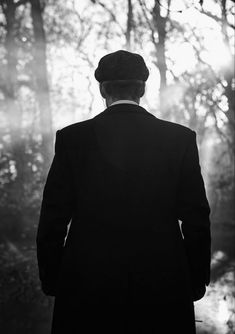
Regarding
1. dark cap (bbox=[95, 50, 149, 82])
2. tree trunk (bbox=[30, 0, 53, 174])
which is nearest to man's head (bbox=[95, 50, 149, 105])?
dark cap (bbox=[95, 50, 149, 82])

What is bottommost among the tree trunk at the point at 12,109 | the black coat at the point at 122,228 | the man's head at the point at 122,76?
the black coat at the point at 122,228

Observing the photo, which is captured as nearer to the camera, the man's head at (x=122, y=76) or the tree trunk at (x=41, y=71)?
the man's head at (x=122, y=76)

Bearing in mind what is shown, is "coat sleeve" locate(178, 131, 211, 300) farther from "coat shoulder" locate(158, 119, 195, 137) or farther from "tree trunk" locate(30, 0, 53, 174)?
"tree trunk" locate(30, 0, 53, 174)

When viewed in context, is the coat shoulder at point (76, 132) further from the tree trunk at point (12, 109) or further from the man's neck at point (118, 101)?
the tree trunk at point (12, 109)

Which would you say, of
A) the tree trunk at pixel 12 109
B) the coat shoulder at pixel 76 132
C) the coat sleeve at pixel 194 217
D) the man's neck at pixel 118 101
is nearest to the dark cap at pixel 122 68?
the man's neck at pixel 118 101

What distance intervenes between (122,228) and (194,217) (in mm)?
422

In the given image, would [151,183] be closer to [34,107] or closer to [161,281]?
[161,281]

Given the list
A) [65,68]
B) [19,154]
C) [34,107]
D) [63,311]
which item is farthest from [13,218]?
[65,68]

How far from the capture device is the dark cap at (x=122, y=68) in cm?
221

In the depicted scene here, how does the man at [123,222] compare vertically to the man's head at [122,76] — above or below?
below

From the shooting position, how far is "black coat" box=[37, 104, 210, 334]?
2129 millimetres

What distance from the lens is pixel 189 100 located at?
92.3 ft

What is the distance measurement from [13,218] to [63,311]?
10218mm

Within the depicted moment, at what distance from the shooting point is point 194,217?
2213 mm
